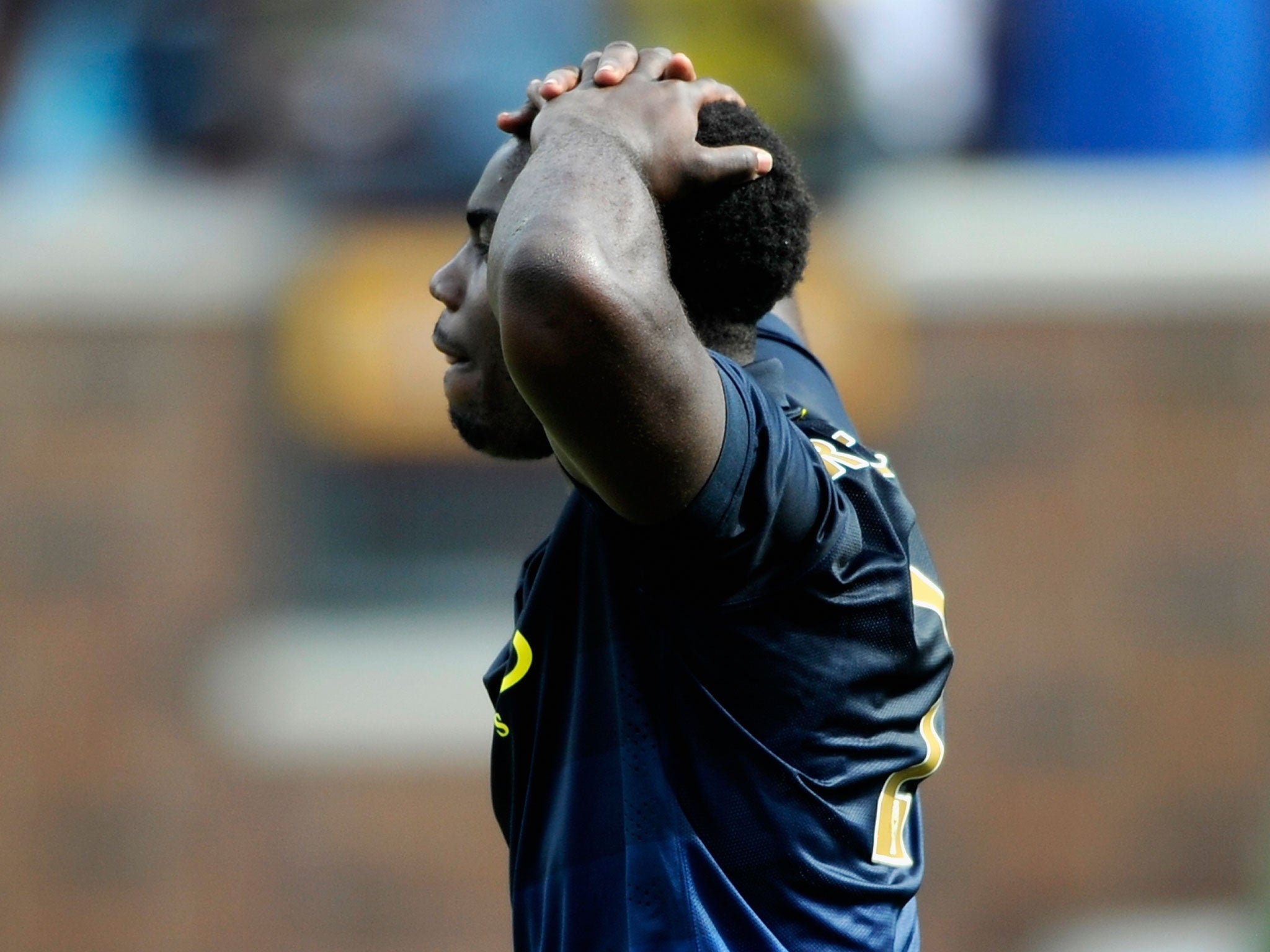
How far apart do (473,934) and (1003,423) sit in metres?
3.82

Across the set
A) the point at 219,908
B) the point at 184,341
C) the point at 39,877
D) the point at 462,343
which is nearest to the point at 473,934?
the point at 219,908

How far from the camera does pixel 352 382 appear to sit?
920 centimetres

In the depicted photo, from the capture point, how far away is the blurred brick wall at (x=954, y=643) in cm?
929

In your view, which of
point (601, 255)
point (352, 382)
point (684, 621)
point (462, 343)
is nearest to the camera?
point (601, 255)

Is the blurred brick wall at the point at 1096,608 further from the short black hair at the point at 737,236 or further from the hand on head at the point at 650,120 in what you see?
the hand on head at the point at 650,120

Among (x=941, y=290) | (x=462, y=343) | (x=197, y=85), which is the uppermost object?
(x=197, y=85)

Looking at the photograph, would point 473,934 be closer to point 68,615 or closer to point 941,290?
point 68,615

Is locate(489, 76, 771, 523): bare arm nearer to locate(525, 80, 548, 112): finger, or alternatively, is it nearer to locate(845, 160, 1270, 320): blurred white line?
locate(525, 80, 548, 112): finger

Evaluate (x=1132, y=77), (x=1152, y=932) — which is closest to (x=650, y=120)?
(x=1132, y=77)

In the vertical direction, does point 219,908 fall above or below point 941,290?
below

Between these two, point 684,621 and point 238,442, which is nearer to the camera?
point 684,621

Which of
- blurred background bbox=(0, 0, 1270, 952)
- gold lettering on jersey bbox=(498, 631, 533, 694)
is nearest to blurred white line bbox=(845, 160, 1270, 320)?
blurred background bbox=(0, 0, 1270, 952)

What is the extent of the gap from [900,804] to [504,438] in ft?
2.72

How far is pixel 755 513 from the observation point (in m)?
2.31
